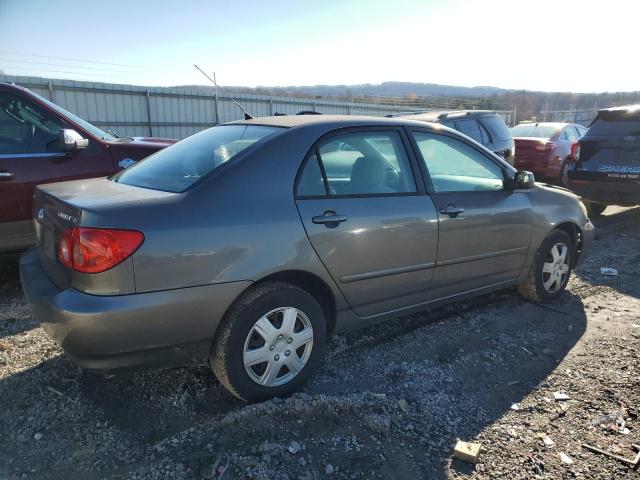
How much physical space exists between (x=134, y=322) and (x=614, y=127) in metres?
7.81

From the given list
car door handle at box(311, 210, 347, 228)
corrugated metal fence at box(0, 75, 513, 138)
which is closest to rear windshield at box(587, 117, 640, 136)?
car door handle at box(311, 210, 347, 228)

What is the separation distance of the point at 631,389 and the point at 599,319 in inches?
47.0

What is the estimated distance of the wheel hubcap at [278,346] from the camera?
2680 mm

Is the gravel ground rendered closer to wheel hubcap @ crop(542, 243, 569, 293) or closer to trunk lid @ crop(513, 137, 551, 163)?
wheel hubcap @ crop(542, 243, 569, 293)

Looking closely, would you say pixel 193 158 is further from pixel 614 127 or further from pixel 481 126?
pixel 614 127

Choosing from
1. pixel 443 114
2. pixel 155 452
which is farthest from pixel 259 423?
pixel 443 114

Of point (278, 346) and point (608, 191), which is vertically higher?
point (608, 191)

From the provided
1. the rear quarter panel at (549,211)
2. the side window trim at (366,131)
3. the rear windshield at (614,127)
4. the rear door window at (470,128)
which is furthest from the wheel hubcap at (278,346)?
the rear windshield at (614,127)

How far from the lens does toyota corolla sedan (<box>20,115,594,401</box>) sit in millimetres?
2334

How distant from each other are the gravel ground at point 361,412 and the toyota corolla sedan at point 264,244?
29 cm

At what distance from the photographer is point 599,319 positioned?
4152mm

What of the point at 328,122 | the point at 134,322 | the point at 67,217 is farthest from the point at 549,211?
the point at 67,217

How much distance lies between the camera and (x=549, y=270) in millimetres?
4406

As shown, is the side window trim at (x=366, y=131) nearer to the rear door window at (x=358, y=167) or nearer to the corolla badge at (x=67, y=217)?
the rear door window at (x=358, y=167)
